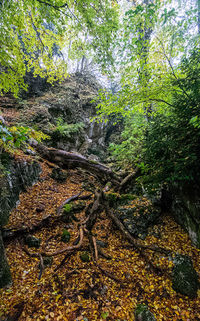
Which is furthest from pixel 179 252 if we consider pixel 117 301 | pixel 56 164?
pixel 56 164

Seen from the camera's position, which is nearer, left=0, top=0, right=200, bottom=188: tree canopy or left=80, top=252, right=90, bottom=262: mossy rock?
left=0, top=0, right=200, bottom=188: tree canopy

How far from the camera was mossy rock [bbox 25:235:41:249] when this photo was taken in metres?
3.32

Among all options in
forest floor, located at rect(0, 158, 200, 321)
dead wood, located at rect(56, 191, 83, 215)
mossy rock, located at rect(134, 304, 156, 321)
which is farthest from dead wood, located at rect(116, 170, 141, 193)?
mossy rock, located at rect(134, 304, 156, 321)

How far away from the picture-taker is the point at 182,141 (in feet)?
11.1

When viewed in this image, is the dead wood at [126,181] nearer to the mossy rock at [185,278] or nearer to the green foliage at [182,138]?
the green foliage at [182,138]

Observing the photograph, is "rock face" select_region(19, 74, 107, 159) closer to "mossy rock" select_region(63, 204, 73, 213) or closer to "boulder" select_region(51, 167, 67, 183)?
"boulder" select_region(51, 167, 67, 183)

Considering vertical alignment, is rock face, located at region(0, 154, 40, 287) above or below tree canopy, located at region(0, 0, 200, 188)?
below

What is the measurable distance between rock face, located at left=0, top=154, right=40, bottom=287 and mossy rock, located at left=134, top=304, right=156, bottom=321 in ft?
8.14

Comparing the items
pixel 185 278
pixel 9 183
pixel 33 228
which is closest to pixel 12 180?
pixel 9 183

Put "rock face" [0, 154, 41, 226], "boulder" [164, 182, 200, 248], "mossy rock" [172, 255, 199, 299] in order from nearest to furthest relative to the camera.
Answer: "mossy rock" [172, 255, 199, 299], "rock face" [0, 154, 41, 226], "boulder" [164, 182, 200, 248]

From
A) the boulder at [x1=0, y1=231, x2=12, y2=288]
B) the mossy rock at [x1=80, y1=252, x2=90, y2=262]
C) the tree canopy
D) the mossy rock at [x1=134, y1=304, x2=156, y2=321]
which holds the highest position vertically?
the tree canopy

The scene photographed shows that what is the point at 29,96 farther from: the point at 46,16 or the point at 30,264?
the point at 30,264

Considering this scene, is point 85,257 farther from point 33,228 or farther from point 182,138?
point 182,138

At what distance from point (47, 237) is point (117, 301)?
2.29 metres
